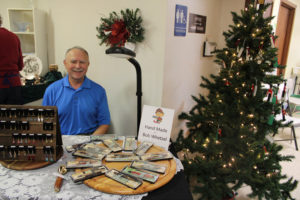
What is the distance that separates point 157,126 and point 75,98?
0.80 metres

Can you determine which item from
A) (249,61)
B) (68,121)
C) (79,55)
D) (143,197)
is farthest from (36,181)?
(249,61)

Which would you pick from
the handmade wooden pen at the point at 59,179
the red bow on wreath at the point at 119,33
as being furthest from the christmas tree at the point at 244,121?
the handmade wooden pen at the point at 59,179

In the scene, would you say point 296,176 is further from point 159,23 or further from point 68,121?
point 68,121

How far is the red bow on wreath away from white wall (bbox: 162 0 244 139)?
381mm

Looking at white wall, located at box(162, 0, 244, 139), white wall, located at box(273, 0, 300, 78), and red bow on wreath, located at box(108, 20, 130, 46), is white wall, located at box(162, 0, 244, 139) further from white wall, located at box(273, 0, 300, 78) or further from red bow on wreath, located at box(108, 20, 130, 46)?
white wall, located at box(273, 0, 300, 78)

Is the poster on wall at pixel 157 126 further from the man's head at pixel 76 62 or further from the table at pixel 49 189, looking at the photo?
the man's head at pixel 76 62

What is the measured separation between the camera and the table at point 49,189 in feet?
2.88

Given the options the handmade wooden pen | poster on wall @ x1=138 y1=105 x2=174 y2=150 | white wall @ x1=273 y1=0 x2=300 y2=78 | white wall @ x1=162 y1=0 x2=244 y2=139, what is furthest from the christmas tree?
white wall @ x1=273 y1=0 x2=300 y2=78

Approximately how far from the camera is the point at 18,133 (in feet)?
3.48

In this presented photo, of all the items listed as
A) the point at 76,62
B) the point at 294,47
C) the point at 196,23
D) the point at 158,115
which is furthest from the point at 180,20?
the point at 294,47

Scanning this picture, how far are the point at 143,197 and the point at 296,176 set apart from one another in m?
2.56

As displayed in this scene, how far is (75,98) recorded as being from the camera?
5.78ft

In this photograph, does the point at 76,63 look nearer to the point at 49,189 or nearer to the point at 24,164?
the point at 24,164

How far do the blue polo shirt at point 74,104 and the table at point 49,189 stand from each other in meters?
0.73
